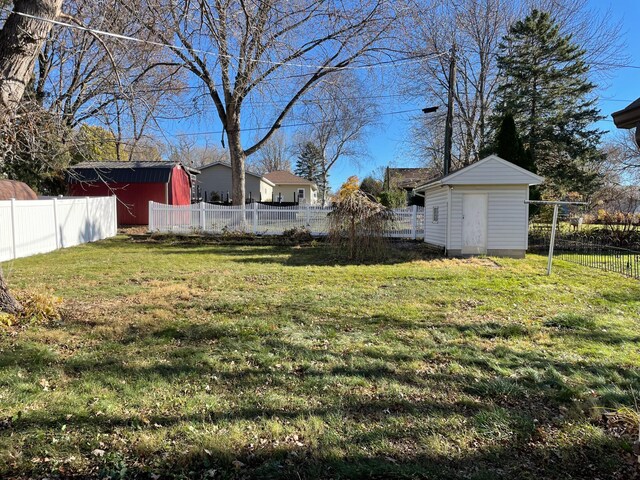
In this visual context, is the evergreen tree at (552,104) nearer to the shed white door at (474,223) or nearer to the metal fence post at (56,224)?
the shed white door at (474,223)

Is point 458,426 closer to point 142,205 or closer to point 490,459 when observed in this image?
point 490,459

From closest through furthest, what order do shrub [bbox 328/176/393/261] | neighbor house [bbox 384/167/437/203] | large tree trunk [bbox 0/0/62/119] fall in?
large tree trunk [bbox 0/0/62/119]
shrub [bbox 328/176/393/261]
neighbor house [bbox 384/167/437/203]

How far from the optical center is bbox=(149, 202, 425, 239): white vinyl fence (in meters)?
16.9

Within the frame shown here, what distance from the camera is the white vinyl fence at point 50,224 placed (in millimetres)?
10211

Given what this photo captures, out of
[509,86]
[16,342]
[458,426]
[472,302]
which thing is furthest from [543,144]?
[16,342]

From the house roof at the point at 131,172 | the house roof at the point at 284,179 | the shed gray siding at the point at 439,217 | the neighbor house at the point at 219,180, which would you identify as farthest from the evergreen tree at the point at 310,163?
the shed gray siding at the point at 439,217

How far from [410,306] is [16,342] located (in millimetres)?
4881

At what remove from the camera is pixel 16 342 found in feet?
13.5

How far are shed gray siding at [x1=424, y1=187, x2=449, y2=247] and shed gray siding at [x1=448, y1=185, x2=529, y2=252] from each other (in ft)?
1.48

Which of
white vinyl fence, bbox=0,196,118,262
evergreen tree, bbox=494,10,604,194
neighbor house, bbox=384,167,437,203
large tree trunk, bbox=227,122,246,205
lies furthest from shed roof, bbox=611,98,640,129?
neighbor house, bbox=384,167,437,203

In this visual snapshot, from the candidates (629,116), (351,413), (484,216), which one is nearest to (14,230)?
(351,413)

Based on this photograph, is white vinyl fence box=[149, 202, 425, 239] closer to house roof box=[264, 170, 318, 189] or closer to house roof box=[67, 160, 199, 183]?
house roof box=[67, 160, 199, 183]

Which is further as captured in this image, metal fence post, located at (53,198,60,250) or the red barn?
the red barn

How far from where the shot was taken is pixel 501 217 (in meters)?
12.1
